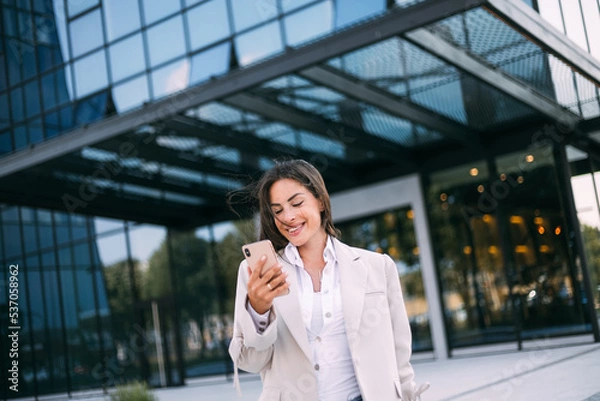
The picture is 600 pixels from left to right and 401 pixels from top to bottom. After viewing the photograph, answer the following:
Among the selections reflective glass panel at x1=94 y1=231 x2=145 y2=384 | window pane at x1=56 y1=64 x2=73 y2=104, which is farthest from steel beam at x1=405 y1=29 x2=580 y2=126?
reflective glass panel at x1=94 y1=231 x2=145 y2=384

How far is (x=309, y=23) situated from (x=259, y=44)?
1199mm

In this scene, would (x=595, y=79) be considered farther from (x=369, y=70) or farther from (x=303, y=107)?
(x=303, y=107)

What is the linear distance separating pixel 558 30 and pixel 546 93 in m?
2.42

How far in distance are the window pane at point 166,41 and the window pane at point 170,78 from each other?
243 millimetres

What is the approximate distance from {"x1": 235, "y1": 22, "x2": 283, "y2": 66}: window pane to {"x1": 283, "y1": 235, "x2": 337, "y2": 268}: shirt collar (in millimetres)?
9906

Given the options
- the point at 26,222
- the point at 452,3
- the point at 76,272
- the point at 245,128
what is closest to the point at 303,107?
the point at 245,128

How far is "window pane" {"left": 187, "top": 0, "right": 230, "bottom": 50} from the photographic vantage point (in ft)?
42.9

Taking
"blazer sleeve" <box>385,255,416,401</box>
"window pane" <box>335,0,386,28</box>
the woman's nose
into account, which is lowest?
"blazer sleeve" <box>385,255,416,401</box>

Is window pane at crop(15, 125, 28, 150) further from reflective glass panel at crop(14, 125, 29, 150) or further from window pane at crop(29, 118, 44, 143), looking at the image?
window pane at crop(29, 118, 44, 143)

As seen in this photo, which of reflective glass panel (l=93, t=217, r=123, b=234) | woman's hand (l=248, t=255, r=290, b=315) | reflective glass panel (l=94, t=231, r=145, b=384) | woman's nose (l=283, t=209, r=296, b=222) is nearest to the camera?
woman's hand (l=248, t=255, r=290, b=315)

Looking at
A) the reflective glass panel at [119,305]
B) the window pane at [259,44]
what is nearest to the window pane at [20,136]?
the reflective glass panel at [119,305]

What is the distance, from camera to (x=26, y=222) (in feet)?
65.0

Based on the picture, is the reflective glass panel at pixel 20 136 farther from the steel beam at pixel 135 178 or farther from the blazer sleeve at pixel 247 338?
the blazer sleeve at pixel 247 338

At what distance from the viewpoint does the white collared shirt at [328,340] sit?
229 centimetres
